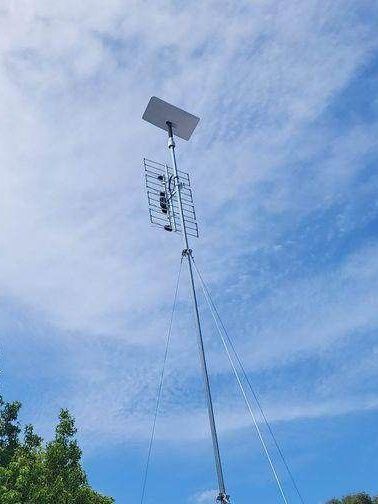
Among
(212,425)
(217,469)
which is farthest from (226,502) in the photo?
(212,425)

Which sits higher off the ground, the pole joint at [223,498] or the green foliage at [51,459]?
the green foliage at [51,459]

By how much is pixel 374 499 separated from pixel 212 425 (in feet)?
218

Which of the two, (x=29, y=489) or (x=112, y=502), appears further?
(x=112, y=502)

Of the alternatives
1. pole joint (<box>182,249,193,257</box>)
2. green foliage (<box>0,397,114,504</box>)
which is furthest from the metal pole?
green foliage (<box>0,397,114,504</box>)

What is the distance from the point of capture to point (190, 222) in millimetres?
15320

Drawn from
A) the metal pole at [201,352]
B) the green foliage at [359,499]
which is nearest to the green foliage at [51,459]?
the metal pole at [201,352]

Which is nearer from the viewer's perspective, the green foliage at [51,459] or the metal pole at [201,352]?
the metal pole at [201,352]

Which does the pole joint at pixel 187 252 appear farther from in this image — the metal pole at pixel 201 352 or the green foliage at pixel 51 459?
the green foliage at pixel 51 459

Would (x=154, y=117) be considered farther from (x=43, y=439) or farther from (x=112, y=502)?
(x=112, y=502)

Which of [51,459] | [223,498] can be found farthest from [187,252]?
[51,459]

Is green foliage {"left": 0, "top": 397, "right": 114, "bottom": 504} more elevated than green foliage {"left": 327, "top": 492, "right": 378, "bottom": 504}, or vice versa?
green foliage {"left": 327, "top": 492, "right": 378, "bottom": 504}

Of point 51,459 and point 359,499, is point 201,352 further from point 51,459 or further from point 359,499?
point 359,499

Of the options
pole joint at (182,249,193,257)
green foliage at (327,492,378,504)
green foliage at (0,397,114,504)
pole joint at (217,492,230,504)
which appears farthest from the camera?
green foliage at (327,492,378,504)

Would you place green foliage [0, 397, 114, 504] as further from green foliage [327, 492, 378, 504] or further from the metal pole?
green foliage [327, 492, 378, 504]
